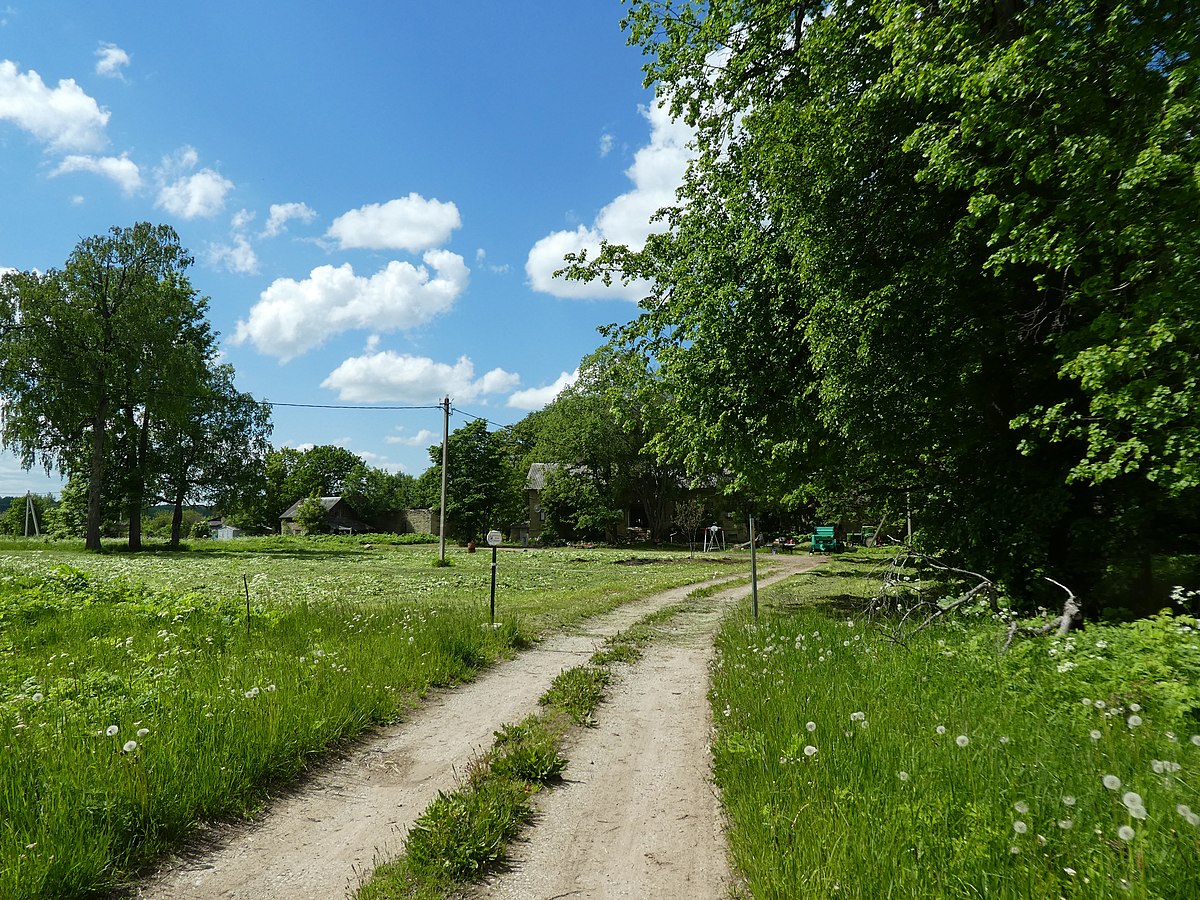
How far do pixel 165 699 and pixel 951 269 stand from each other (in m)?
10.9

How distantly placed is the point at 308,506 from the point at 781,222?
72216 millimetres

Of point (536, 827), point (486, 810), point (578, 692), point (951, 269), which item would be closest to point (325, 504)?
point (578, 692)

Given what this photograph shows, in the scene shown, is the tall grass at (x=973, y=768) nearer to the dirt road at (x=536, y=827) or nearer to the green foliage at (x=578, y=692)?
the dirt road at (x=536, y=827)

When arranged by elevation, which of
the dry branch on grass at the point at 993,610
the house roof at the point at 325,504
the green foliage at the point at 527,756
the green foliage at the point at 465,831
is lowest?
the green foliage at the point at 527,756

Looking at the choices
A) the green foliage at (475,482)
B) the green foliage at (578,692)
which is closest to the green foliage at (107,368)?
the green foliage at (475,482)

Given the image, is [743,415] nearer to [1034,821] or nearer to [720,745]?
[720,745]

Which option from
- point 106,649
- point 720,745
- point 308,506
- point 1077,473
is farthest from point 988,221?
point 308,506

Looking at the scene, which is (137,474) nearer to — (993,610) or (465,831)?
(465,831)

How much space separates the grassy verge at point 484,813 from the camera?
3260mm

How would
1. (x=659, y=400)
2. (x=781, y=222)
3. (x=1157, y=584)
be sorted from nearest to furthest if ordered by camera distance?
(x=1157, y=584) → (x=781, y=222) → (x=659, y=400)

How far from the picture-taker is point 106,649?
739 centimetres

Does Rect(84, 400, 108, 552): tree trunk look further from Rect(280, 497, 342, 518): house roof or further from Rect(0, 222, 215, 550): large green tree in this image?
Rect(280, 497, 342, 518): house roof

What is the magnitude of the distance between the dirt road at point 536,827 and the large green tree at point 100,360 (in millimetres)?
40950

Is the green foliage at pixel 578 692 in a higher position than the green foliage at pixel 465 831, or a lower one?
lower
